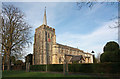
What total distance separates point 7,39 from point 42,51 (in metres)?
32.5

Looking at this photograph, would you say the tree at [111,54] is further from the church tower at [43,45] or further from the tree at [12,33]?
the church tower at [43,45]

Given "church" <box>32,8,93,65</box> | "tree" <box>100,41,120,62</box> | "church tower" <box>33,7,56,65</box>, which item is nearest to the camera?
"tree" <box>100,41,120,62</box>

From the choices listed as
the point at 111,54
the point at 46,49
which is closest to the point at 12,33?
the point at 111,54

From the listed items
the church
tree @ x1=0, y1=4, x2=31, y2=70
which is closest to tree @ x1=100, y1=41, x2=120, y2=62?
tree @ x1=0, y1=4, x2=31, y2=70

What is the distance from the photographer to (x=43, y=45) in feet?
171

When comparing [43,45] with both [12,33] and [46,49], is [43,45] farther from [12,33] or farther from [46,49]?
[12,33]

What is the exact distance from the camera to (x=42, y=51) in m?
51.5

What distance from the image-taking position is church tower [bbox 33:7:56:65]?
1976 inches

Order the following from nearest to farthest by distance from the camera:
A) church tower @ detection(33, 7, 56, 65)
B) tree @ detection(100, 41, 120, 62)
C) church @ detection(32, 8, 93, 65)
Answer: tree @ detection(100, 41, 120, 62), church @ detection(32, 8, 93, 65), church tower @ detection(33, 7, 56, 65)

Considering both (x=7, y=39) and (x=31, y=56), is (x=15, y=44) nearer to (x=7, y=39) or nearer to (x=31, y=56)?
(x=7, y=39)

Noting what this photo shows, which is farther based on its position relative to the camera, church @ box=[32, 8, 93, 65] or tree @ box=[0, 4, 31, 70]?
church @ box=[32, 8, 93, 65]

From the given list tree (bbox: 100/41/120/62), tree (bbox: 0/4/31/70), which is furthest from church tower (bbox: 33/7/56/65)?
tree (bbox: 100/41/120/62)

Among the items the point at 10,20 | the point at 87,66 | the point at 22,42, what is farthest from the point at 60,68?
the point at 10,20

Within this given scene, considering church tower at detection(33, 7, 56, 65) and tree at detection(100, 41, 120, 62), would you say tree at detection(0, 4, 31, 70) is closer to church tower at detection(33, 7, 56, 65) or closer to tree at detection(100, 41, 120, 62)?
tree at detection(100, 41, 120, 62)
